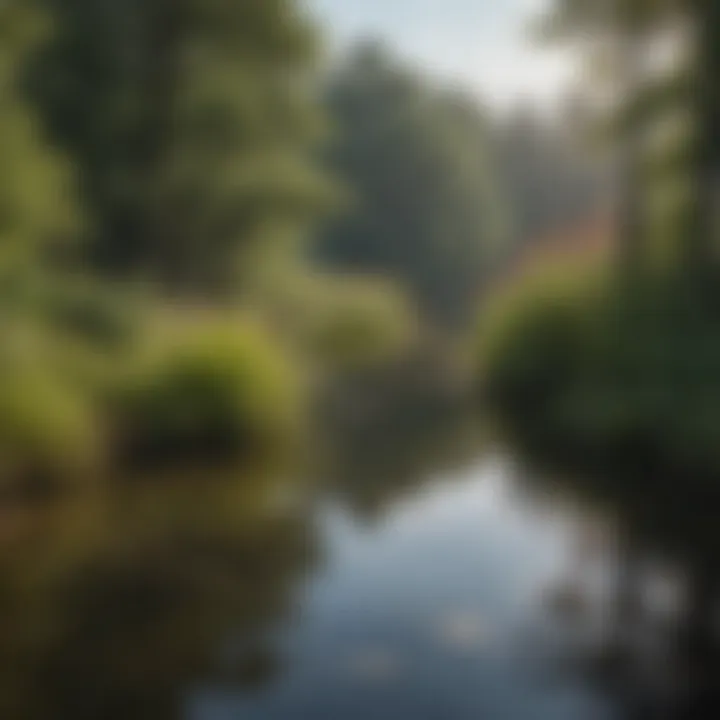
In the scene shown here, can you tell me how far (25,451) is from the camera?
5.10 metres

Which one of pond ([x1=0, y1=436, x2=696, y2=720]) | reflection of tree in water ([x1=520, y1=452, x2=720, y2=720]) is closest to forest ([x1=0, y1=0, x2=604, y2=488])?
pond ([x1=0, y1=436, x2=696, y2=720])

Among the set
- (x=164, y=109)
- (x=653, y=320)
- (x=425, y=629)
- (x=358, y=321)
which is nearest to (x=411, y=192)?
(x=358, y=321)

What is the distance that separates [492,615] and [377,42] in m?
5.08

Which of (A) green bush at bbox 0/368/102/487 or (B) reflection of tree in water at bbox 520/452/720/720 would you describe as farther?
(A) green bush at bbox 0/368/102/487

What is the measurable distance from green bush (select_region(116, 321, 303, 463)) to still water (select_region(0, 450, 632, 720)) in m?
0.81

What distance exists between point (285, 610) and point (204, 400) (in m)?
2.56

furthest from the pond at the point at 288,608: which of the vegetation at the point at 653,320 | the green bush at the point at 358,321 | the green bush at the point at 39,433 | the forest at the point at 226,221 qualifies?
the green bush at the point at 358,321

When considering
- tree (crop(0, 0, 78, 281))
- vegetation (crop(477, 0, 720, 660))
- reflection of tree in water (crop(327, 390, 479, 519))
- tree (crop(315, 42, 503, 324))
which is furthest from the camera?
tree (crop(315, 42, 503, 324))

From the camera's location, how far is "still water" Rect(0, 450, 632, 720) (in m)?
3.06

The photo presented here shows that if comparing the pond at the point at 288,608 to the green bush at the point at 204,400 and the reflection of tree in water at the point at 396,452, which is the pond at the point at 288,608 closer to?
the reflection of tree in water at the point at 396,452

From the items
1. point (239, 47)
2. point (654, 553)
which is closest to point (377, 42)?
point (239, 47)

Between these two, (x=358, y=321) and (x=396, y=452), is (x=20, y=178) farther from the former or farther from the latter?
(x=358, y=321)

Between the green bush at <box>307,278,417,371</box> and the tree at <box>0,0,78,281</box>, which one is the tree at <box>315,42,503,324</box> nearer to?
the green bush at <box>307,278,417,371</box>

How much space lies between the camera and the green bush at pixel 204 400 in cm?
600
